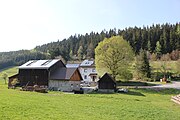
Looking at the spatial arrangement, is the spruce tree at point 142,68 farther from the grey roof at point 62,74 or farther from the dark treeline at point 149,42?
the dark treeline at point 149,42

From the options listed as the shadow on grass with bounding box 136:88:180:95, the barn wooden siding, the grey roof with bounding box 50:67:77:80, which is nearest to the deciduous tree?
the barn wooden siding

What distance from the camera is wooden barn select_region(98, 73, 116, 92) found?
5512 cm

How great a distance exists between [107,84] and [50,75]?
12650mm

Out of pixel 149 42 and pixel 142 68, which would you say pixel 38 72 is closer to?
pixel 142 68

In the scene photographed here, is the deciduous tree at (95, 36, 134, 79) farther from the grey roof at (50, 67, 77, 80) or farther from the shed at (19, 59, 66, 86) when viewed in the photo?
the shed at (19, 59, 66, 86)

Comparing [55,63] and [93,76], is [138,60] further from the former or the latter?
[55,63]

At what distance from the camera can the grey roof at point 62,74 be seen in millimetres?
56787

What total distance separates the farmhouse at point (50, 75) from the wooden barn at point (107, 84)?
18.0 feet

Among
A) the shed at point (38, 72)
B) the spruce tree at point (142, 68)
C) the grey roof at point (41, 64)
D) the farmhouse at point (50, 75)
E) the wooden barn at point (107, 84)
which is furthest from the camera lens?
the spruce tree at point (142, 68)

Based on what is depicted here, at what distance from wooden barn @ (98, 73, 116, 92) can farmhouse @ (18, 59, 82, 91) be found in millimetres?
5482

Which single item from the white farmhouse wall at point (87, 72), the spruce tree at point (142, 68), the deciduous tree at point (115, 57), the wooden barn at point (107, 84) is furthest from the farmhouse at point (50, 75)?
the spruce tree at point (142, 68)

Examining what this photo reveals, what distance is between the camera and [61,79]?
5659 centimetres

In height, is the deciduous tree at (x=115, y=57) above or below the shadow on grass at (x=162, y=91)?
above

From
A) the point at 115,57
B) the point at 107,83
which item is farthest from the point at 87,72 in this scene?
the point at 107,83
